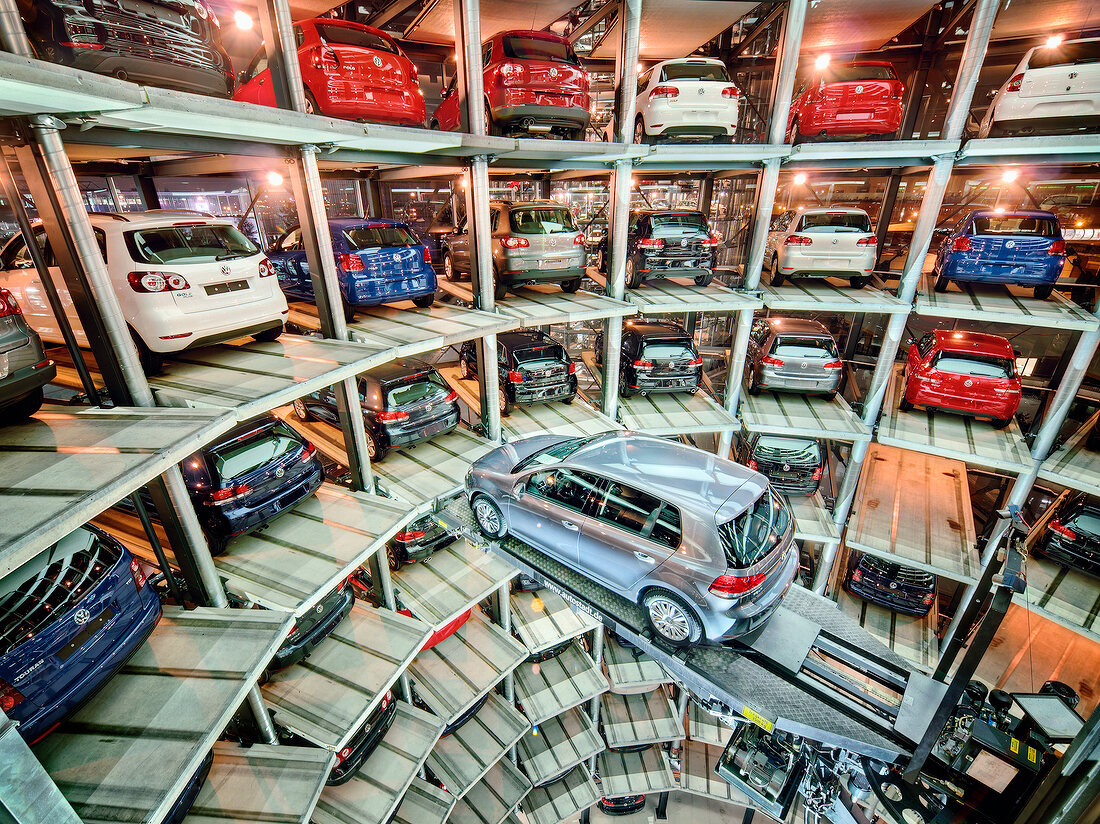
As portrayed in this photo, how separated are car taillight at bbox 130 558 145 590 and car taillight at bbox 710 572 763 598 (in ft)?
15.1

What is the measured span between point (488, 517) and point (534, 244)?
192 inches

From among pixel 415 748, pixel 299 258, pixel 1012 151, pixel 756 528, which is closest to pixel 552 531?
pixel 756 528

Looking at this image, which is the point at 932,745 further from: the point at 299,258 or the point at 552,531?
the point at 299,258

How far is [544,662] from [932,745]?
8640 millimetres

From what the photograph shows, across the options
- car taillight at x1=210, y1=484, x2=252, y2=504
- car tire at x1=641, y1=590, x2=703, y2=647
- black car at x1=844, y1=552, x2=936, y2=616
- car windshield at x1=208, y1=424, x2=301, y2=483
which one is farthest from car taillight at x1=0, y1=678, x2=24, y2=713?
black car at x1=844, y1=552, x2=936, y2=616

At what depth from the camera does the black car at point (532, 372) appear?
8.52 m

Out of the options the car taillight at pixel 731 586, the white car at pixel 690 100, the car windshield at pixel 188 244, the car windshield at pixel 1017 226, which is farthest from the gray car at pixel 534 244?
the car windshield at pixel 1017 226

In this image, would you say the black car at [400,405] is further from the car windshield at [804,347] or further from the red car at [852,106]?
the red car at [852,106]

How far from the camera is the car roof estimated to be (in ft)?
13.5

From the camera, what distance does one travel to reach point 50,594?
2959 millimetres

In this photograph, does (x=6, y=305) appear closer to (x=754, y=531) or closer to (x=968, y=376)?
(x=754, y=531)

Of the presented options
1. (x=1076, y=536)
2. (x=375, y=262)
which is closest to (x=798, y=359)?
(x=1076, y=536)

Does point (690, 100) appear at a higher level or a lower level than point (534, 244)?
higher

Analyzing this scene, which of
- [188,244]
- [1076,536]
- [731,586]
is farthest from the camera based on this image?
[1076,536]
